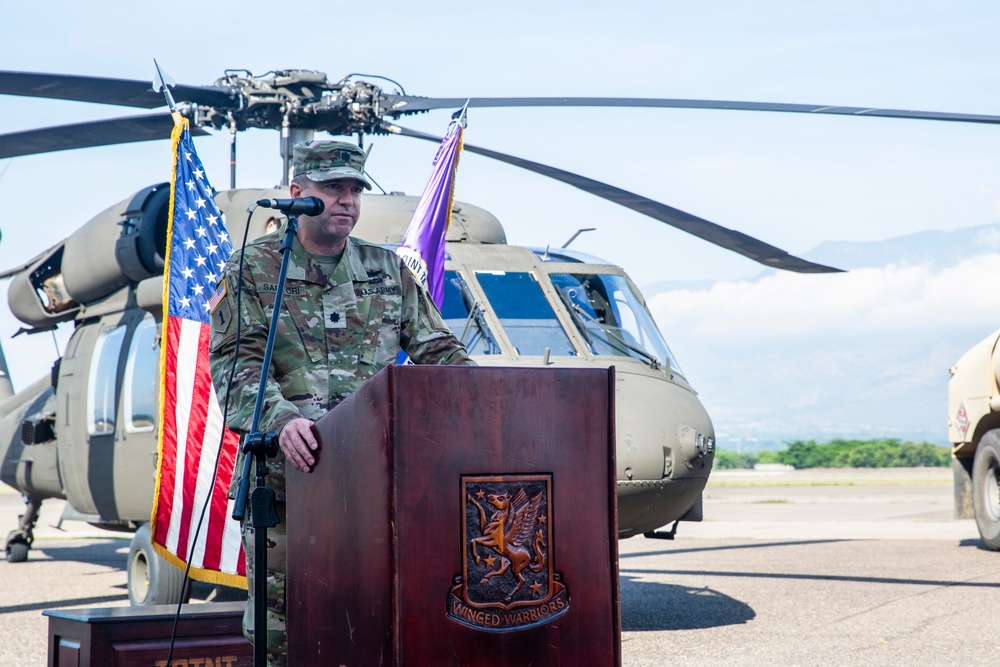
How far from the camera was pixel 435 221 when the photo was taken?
6.95 meters

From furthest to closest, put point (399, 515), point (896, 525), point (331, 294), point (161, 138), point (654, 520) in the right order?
point (896, 525), point (161, 138), point (654, 520), point (331, 294), point (399, 515)

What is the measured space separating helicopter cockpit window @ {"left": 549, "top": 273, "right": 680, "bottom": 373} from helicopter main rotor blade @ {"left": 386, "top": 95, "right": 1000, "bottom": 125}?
107cm

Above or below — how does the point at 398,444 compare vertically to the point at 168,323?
below

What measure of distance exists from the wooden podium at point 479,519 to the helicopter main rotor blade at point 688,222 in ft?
15.3

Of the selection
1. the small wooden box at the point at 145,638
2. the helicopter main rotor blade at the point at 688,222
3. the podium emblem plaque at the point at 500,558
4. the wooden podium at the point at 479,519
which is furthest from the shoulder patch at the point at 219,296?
the helicopter main rotor blade at the point at 688,222

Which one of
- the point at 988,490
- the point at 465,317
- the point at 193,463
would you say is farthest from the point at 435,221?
the point at 988,490

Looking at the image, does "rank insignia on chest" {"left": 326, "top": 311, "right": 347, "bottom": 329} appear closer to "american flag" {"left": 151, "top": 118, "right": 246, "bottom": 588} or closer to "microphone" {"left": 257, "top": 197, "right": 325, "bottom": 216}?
"microphone" {"left": 257, "top": 197, "right": 325, "bottom": 216}

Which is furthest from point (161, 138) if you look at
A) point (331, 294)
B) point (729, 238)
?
point (331, 294)

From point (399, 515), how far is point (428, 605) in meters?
0.18

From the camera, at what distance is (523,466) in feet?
7.46

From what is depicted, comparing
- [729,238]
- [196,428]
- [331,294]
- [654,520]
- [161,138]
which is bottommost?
[654,520]

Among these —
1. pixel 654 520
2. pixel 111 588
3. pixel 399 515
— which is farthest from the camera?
pixel 111 588

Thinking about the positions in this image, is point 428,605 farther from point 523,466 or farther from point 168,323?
point 168,323

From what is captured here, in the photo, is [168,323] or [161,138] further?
[161,138]
